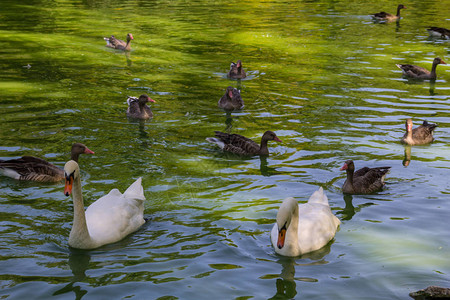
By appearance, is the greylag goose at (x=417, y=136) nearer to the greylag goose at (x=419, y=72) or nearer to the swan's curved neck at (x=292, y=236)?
the swan's curved neck at (x=292, y=236)

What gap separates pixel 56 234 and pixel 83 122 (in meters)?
6.51

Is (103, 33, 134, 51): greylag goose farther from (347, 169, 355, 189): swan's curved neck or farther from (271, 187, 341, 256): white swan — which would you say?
(271, 187, 341, 256): white swan

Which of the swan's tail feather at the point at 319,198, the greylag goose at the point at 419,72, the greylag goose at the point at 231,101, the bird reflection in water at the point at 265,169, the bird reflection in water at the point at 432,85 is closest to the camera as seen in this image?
the swan's tail feather at the point at 319,198

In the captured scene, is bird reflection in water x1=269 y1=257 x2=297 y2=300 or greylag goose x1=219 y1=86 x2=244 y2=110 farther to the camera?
greylag goose x1=219 y1=86 x2=244 y2=110

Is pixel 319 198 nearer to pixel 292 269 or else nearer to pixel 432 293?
pixel 292 269

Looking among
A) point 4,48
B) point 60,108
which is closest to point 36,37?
point 4,48

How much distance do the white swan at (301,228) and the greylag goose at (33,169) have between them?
445 cm

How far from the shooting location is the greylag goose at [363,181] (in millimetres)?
11955

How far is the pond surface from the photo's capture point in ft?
28.9

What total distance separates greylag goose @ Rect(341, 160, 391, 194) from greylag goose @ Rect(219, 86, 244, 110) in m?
5.77

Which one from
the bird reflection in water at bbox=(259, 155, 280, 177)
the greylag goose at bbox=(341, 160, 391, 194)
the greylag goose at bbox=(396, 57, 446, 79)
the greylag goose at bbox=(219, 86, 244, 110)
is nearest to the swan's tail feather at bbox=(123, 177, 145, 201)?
the bird reflection in water at bbox=(259, 155, 280, 177)

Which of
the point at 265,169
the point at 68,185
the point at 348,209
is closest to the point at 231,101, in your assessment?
the point at 265,169

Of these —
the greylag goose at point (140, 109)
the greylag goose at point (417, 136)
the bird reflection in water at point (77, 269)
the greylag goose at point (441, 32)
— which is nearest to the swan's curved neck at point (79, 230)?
the bird reflection in water at point (77, 269)

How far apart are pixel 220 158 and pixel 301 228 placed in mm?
4680
